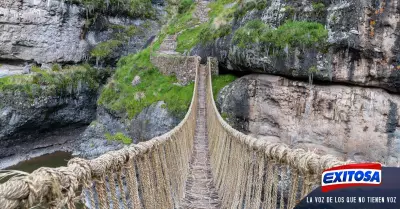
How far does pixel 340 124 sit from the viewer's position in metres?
8.37

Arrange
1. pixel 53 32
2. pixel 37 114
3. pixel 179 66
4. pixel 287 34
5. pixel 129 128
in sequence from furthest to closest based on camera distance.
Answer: pixel 53 32 < pixel 37 114 < pixel 179 66 < pixel 129 128 < pixel 287 34

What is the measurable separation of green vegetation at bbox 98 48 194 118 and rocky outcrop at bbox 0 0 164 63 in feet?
24.1

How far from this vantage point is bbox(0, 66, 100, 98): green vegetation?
1688 cm

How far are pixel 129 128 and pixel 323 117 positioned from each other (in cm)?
748

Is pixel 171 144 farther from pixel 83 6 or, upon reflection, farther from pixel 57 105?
pixel 83 6

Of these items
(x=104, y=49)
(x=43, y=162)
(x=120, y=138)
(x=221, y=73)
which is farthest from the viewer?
(x=104, y=49)

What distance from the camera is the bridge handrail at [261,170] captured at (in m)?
1.35

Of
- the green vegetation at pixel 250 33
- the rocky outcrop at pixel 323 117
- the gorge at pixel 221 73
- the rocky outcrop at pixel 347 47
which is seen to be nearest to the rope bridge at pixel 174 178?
the gorge at pixel 221 73

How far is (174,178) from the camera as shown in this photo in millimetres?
3635

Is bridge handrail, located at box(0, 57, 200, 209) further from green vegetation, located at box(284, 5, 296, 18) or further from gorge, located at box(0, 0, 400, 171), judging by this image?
green vegetation, located at box(284, 5, 296, 18)

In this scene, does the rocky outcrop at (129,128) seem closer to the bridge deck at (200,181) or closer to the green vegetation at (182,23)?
the bridge deck at (200,181)

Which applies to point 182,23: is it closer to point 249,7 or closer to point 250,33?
point 249,7

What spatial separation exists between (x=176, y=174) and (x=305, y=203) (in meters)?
3.02

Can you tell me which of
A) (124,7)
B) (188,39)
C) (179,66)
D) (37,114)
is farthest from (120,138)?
(124,7)
